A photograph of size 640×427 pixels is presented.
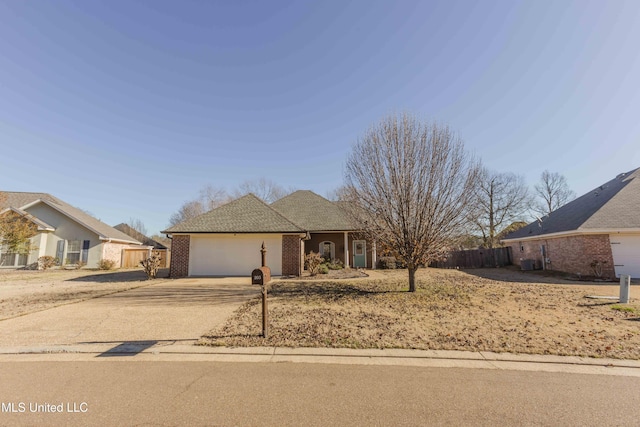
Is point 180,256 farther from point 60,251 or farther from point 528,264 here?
point 528,264

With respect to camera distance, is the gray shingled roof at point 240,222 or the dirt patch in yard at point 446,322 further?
the gray shingled roof at point 240,222

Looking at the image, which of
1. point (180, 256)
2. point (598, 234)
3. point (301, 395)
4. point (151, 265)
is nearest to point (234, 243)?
point (180, 256)

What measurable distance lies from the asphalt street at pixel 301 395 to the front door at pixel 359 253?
16.9 m

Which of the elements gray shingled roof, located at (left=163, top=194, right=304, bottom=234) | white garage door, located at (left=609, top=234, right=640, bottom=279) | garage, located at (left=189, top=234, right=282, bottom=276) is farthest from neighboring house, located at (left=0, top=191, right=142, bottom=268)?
white garage door, located at (left=609, top=234, right=640, bottom=279)

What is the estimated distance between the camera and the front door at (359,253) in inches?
830

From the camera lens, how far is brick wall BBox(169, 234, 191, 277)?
49.7 ft

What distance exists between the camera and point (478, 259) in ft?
78.4

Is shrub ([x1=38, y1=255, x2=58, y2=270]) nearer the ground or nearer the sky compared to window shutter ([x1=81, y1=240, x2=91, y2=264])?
nearer the ground

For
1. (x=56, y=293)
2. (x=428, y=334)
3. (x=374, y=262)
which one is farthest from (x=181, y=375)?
(x=374, y=262)

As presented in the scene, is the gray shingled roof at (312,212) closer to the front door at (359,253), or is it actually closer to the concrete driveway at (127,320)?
the front door at (359,253)

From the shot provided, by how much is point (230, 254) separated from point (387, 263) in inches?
431

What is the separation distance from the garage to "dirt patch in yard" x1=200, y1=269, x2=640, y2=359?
212 inches

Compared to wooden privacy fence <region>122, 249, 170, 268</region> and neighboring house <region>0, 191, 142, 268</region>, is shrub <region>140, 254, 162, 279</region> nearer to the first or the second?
→ wooden privacy fence <region>122, 249, 170, 268</region>

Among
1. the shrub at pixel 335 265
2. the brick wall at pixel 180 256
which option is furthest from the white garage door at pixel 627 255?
the brick wall at pixel 180 256
